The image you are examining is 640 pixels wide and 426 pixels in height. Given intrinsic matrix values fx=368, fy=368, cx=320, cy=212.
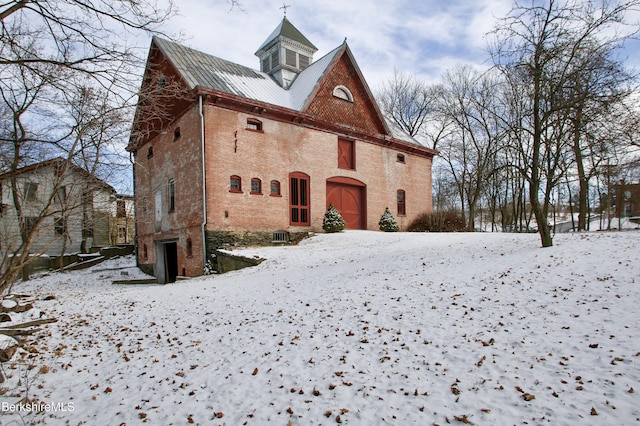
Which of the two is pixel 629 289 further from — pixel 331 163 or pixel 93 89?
pixel 331 163

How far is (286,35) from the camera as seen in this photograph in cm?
2281

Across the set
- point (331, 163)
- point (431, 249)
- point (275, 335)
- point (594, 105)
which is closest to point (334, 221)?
point (331, 163)

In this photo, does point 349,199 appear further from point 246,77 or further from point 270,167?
point 246,77

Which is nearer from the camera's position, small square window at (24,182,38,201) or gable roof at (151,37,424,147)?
small square window at (24,182,38,201)

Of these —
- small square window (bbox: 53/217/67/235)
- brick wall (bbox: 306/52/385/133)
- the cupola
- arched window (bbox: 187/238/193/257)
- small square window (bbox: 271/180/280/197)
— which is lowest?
arched window (bbox: 187/238/193/257)

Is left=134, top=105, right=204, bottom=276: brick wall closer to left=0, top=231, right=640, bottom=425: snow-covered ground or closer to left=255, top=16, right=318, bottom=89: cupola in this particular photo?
left=0, top=231, right=640, bottom=425: snow-covered ground

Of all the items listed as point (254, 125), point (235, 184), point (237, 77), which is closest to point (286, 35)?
point (237, 77)

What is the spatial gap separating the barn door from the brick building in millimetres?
50

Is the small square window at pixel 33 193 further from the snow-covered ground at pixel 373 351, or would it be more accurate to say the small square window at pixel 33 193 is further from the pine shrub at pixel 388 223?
the pine shrub at pixel 388 223

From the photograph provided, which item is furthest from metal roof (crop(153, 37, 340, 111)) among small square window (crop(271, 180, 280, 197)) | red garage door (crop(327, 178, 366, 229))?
red garage door (crop(327, 178, 366, 229))

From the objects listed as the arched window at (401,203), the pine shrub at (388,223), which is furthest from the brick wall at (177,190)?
the arched window at (401,203)

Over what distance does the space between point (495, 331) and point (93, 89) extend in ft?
22.2

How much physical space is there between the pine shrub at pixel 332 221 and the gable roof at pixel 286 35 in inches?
471

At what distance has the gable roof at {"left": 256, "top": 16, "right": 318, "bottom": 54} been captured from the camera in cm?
2277
